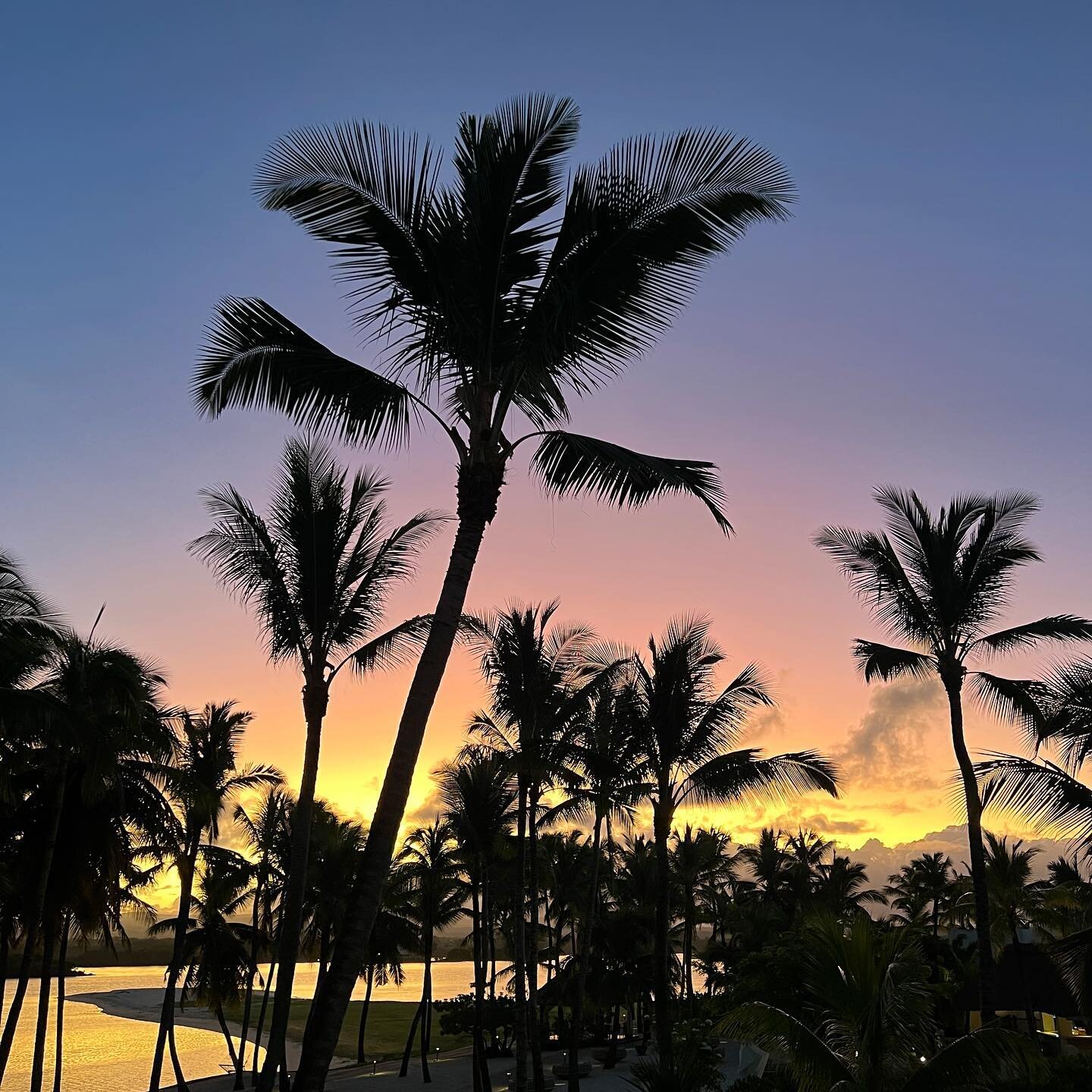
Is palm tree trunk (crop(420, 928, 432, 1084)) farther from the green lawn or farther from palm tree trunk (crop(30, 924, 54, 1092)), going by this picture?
palm tree trunk (crop(30, 924, 54, 1092))

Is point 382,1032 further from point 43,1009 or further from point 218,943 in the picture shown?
point 43,1009

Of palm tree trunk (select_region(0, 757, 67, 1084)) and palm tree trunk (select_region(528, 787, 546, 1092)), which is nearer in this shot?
palm tree trunk (select_region(0, 757, 67, 1084))

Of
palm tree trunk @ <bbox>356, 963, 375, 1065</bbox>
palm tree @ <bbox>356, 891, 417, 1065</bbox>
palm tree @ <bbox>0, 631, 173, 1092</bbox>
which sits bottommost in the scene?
palm tree trunk @ <bbox>356, 963, 375, 1065</bbox>

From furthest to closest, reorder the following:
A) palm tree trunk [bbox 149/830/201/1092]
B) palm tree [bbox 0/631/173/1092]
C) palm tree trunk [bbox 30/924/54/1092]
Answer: palm tree trunk [bbox 149/830/201/1092] → palm tree trunk [bbox 30/924/54/1092] → palm tree [bbox 0/631/173/1092]

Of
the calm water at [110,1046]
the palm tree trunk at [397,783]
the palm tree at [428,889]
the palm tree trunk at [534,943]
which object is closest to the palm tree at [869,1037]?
the palm tree trunk at [397,783]

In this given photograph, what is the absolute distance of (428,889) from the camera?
35.8m

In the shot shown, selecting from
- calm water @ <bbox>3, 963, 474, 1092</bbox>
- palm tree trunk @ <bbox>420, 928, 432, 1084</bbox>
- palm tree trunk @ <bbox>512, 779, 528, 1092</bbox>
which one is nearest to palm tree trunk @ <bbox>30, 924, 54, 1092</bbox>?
palm tree trunk @ <bbox>512, 779, 528, 1092</bbox>

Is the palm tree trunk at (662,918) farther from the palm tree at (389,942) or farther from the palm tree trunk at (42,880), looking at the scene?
the palm tree at (389,942)

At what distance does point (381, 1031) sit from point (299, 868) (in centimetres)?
6022

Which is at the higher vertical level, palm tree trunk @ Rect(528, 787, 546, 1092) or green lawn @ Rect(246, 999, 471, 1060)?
palm tree trunk @ Rect(528, 787, 546, 1092)

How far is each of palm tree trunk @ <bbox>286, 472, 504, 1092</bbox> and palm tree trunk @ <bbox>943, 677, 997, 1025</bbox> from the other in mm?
12476

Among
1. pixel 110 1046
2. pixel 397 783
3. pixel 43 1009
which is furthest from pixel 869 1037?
pixel 110 1046

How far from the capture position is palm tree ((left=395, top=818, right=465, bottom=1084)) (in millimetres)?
34250

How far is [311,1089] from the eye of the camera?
259 inches
